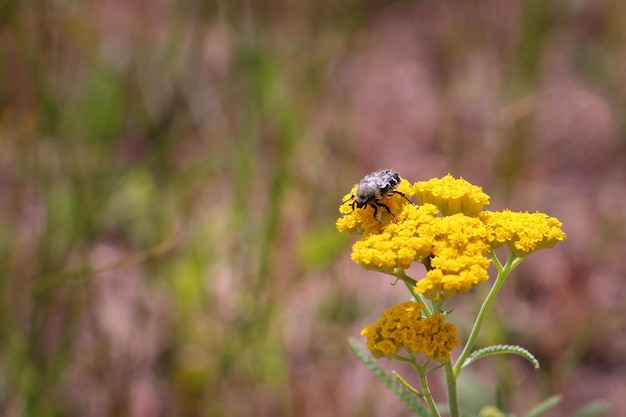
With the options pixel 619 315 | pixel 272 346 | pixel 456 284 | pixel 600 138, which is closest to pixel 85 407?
pixel 272 346

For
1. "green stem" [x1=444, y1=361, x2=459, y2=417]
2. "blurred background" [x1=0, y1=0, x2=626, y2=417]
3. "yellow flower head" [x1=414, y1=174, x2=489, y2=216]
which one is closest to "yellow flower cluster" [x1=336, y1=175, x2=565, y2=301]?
"yellow flower head" [x1=414, y1=174, x2=489, y2=216]

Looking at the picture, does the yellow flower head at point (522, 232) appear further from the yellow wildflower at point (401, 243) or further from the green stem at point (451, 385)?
the green stem at point (451, 385)

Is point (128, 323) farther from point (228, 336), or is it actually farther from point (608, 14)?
point (608, 14)

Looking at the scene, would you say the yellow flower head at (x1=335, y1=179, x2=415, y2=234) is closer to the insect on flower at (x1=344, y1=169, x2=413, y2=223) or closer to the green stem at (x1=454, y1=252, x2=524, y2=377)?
the insect on flower at (x1=344, y1=169, x2=413, y2=223)

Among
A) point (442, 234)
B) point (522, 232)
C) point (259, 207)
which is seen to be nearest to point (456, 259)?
point (442, 234)

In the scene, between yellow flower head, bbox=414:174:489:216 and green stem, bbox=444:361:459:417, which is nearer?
green stem, bbox=444:361:459:417

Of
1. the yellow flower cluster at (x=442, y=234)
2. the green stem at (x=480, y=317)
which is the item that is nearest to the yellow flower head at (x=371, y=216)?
the yellow flower cluster at (x=442, y=234)
